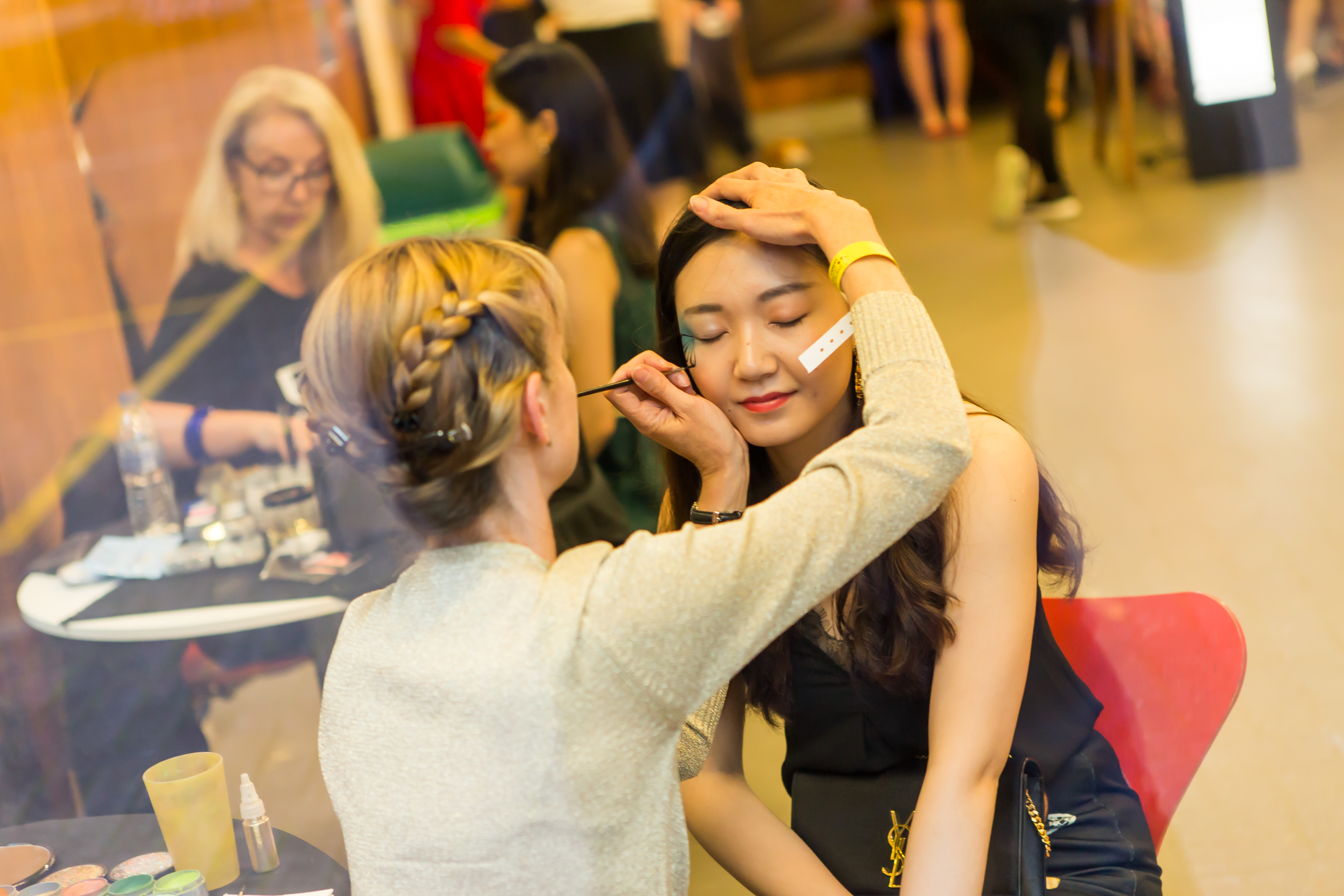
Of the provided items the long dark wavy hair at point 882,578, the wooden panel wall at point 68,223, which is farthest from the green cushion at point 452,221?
the long dark wavy hair at point 882,578

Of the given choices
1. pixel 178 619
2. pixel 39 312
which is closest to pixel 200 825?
pixel 178 619

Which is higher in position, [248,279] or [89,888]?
[248,279]

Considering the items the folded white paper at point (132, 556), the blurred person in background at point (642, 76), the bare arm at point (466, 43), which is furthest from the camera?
the bare arm at point (466, 43)

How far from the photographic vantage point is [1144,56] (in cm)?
372

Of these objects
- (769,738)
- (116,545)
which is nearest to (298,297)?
(116,545)

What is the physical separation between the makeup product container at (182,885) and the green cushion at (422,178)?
3191 mm

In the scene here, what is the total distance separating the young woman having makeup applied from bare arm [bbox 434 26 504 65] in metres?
4.08

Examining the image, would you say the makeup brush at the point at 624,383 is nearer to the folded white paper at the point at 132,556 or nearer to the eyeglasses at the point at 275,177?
the folded white paper at the point at 132,556

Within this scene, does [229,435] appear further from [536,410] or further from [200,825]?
[536,410]

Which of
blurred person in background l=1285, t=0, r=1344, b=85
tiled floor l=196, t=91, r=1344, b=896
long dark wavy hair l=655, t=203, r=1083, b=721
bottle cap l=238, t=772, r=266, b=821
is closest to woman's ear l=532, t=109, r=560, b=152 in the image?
tiled floor l=196, t=91, r=1344, b=896

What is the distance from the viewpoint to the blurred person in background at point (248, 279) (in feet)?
6.56

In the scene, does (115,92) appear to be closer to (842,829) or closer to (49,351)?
(49,351)

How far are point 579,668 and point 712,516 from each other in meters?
0.37

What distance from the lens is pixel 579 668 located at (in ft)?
2.50
